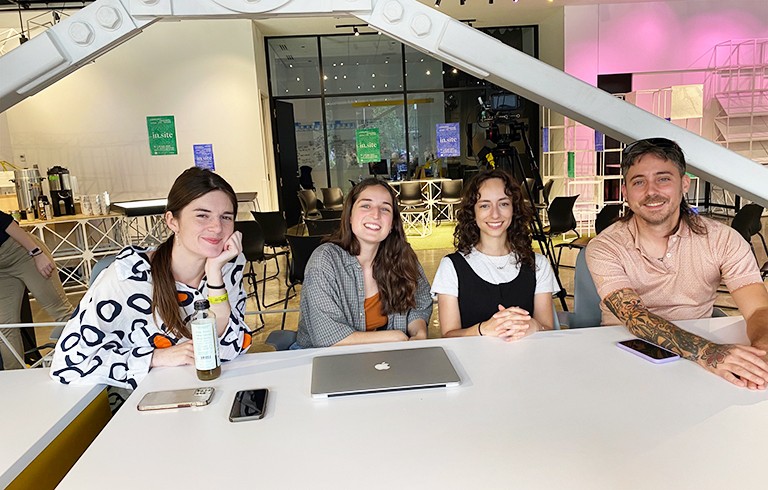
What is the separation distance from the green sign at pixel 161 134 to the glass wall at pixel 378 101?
224cm

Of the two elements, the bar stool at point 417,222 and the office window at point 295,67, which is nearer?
the bar stool at point 417,222

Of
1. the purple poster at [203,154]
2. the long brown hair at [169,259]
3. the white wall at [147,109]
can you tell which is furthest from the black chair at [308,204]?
the long brown hair at [169,259]

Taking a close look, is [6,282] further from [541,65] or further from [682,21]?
[682,21]

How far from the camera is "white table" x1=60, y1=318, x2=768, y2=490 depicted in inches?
38.7

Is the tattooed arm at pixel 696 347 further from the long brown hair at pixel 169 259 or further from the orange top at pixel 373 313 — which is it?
the long brown hair at pixel 169 259

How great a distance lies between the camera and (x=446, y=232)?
9.16 meters

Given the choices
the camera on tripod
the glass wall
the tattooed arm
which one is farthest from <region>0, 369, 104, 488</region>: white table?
the glass wall

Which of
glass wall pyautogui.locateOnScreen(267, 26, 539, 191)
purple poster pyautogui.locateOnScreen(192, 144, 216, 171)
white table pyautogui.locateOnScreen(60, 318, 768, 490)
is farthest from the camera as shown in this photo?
glass wall pyautogui.locateOnScreen(267, 26, 539, 191)

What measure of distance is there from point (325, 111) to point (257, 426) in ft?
30.7

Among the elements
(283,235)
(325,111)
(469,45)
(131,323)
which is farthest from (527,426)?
(325,111)

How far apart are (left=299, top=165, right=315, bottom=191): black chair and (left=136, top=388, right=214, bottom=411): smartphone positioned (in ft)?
29.6

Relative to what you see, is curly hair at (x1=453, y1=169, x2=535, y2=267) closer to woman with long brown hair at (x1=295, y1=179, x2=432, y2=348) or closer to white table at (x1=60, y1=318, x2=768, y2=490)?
woman with long brown hair at (x1=295, y1=179, x2=432, y2=348)

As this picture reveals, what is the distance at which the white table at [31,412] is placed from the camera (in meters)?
1.14

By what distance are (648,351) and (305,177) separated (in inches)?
360
